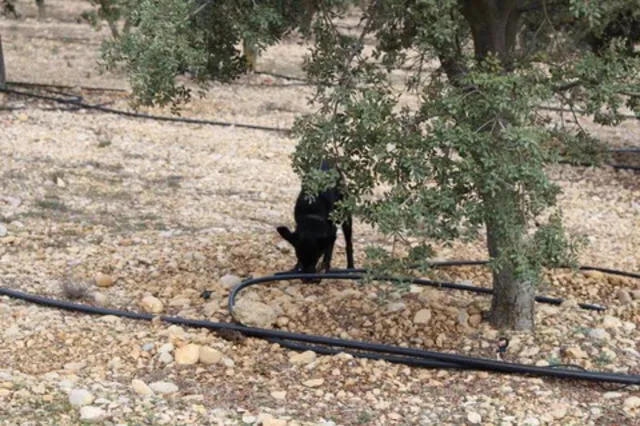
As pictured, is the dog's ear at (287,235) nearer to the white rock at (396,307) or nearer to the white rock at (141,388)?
the white rock at (396,307)

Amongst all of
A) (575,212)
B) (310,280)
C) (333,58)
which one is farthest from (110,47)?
(575,212)

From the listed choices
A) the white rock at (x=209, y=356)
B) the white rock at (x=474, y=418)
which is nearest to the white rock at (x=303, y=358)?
the white rock at (x=209, y=356)

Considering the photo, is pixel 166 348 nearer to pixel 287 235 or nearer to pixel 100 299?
pixel 100 299

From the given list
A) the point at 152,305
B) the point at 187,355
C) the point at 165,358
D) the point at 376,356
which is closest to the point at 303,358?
the point at 376,356

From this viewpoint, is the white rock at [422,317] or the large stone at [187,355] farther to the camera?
the white rock at [422,317]

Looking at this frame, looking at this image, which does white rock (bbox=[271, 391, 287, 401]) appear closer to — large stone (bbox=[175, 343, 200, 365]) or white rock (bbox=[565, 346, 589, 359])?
large stone (bbox=[175, 343, 200, 365])

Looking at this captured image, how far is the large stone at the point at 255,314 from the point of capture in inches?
269

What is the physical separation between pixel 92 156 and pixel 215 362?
7077mm

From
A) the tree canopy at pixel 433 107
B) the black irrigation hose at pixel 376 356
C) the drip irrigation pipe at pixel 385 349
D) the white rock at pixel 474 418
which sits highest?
the tree canopy at pixel 433 107

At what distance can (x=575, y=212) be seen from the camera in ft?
37.8

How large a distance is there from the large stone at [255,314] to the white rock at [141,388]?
1168 mm

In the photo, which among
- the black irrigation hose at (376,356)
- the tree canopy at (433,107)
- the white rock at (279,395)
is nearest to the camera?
the tree canopy at (433,107)

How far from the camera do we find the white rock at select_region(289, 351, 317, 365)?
630 cm

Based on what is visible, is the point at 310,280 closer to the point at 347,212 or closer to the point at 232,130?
the point at 347,212
